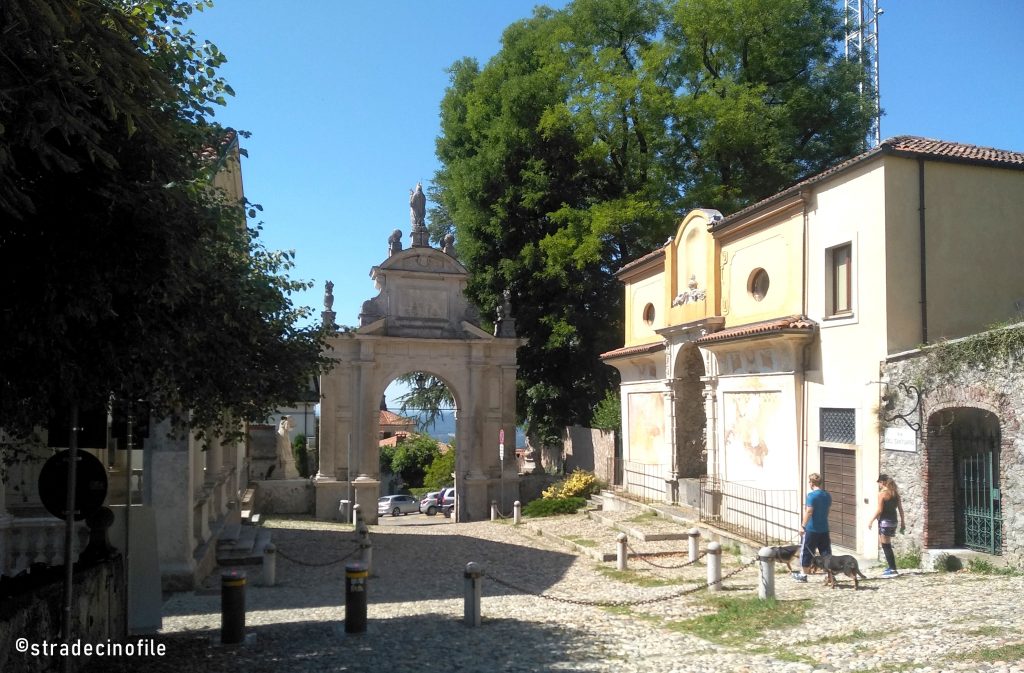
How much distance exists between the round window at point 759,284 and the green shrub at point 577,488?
402 inches

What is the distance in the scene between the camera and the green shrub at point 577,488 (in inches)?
1046

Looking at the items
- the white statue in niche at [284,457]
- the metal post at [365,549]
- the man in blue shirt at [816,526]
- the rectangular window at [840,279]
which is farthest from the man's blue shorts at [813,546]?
the white statue in niche at [284,457]

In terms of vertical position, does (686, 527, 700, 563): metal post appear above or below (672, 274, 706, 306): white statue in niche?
below

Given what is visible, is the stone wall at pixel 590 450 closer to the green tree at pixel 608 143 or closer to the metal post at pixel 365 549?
the green tree at pixel 608 143

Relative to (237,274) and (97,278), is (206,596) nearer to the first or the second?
(237,274)

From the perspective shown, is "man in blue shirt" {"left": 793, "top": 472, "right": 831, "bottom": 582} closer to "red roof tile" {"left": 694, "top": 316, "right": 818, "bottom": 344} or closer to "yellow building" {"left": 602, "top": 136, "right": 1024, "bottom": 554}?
"yellow building" {"left": 602, "top": 136, "right": 1024, "bottom": 554}

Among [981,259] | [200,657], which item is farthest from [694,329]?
[200,657]

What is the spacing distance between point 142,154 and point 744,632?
26.1 feet

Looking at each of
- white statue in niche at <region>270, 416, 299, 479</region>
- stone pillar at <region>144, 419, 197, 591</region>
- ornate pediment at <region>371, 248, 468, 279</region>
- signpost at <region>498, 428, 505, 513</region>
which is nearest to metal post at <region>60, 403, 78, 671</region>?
stone pillar at <region>144, 419, 197, 591</region>

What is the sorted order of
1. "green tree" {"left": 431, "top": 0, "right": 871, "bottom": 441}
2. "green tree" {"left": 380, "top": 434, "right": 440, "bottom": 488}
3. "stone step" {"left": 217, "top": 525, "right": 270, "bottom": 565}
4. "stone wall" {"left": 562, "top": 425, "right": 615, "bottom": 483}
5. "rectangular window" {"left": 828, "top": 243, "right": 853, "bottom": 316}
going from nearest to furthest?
1. "rectangular window" {"left": 828, "top": 243, "right": 853, "bottom": 316}
2. "stone step" {"left": 217, "top": 525, "right": 270, "bottom": 565}
3. "stone wall" {"left": 562, "top": 425, "right": 615, "bottom": 483}
4. "green tree" {"left": 431, "top": 0, "right": 871, "bottom": 441}
5. "green tree" {"left": 380, "top": 434, "right": 440, "bottom": 488}

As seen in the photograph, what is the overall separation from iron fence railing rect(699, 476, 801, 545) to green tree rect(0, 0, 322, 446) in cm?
1196

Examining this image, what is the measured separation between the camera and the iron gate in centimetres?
1197

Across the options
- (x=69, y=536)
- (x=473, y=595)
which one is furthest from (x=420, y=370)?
(x=69, y=536)

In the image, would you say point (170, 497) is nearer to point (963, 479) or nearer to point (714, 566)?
point (714, 566)
